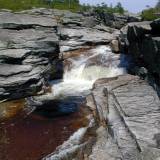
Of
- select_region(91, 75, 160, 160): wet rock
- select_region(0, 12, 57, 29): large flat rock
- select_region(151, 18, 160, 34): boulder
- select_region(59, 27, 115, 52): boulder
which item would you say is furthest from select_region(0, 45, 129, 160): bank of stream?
select_region(151, 18, 160, 34): boulder

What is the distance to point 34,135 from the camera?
18.1 meters

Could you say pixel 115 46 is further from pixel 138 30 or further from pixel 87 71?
pixel 138 30

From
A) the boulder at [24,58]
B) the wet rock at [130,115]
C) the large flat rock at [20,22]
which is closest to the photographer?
the wet rock at [130,115]

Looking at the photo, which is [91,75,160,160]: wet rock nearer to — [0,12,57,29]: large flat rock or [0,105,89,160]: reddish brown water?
[0,105,89,160]: reddish brown water

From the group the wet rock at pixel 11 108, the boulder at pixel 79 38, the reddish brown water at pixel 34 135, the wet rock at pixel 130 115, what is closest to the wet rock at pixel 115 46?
the boulder at pixel 79 38

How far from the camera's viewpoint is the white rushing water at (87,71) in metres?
26.1

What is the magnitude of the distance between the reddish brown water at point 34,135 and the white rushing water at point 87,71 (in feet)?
18.0

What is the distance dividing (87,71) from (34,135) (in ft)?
36.5

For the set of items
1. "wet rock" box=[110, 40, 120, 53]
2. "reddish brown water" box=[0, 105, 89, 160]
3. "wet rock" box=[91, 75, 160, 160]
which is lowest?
"reddish brown water" box=[0, 105, 89, 160]

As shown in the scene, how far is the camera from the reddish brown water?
53.5 ft

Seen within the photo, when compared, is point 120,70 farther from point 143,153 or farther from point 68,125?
point 143,153

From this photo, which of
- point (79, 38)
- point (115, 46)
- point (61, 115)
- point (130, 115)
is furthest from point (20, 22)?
point (130, 115)

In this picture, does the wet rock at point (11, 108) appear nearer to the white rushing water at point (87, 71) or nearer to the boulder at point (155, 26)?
the white rushing water at point (87, 71)

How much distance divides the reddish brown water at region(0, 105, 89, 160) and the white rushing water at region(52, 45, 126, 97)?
547cm
